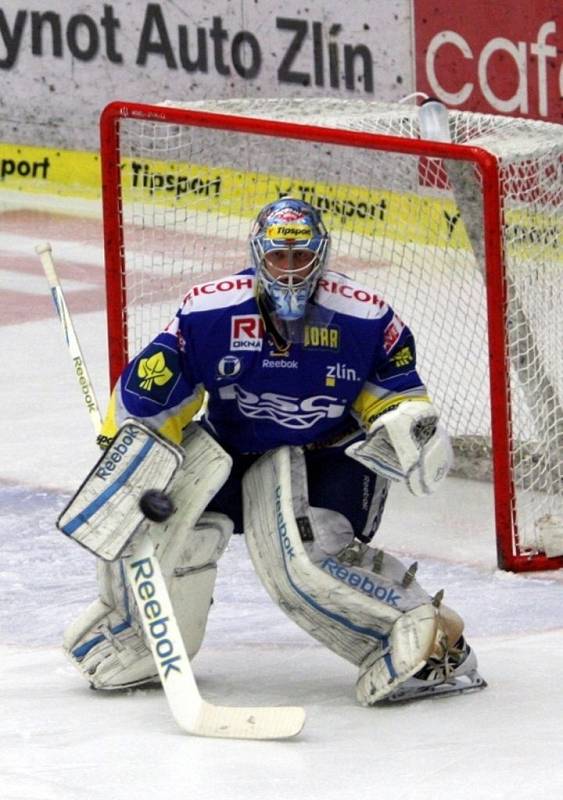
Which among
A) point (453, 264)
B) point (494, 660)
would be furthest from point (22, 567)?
point (453, 264)

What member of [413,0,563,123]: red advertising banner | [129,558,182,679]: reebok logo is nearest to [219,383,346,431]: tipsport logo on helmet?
[129,558,182,679]: reebok logo

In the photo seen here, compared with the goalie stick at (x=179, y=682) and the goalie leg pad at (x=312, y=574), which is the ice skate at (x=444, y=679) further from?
the goalie stick at (x=179, y=682)

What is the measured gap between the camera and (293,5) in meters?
8.95

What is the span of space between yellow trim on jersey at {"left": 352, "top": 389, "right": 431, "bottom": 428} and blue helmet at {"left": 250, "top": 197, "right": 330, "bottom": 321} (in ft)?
0.72

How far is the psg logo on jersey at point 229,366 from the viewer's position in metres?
3.96

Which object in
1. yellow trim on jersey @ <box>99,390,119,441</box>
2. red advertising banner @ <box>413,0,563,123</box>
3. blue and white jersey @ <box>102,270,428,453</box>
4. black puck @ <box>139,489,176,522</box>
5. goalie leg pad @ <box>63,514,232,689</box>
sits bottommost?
red advertising banner @ <box>413,0,563,123</box>

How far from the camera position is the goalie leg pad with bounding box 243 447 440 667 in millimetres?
3951

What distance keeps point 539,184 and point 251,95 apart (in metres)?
3.63

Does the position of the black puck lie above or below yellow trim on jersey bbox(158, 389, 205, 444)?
below

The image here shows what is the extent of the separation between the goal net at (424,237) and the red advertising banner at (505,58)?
4.11 ft

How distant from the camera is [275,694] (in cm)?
410

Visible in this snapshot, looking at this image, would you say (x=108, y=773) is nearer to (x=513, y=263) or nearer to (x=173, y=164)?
(x=513, y=263)

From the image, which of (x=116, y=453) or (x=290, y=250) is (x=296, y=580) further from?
(x=290, y=250)

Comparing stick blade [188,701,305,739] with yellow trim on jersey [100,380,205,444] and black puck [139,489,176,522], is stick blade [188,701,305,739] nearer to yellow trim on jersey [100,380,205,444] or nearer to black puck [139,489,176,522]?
black puck [139,489,176,522]
